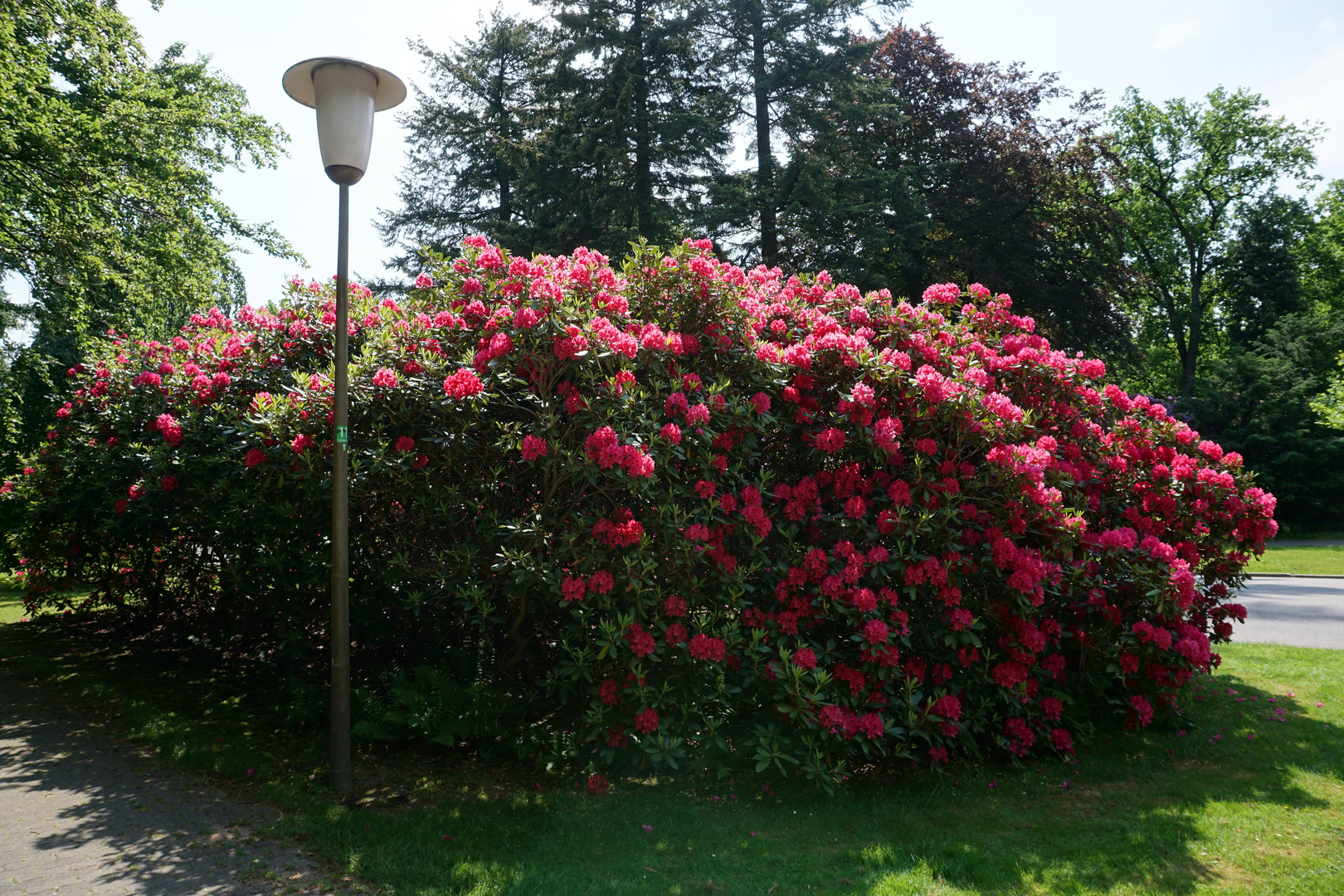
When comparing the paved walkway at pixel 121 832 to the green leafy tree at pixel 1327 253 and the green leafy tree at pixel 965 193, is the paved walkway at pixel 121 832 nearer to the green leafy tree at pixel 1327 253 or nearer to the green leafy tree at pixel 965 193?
the green leafy tree at pixel 965 193

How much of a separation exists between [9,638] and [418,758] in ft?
23.3

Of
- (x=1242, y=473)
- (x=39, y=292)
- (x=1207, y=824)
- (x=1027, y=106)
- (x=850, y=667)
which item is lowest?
(x=1207, y=824)

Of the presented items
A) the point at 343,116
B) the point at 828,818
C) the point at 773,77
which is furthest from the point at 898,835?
the point at 773,77

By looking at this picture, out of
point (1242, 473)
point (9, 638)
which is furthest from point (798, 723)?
point (9, 638)

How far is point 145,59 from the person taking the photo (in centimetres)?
1309

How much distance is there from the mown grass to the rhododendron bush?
31 cm

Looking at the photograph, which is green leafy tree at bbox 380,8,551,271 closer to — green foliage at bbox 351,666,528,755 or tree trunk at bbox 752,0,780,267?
tree trunk at bbox 752,0,780,267

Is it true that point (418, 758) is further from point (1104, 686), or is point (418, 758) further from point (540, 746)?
point (1104, 686)

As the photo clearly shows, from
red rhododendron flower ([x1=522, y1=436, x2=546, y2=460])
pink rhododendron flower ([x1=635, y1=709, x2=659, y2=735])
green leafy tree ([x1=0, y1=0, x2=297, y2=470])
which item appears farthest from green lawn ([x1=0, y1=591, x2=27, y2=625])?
pink rhododendron flower ([x1=635, y1=709, x2=659, y2=735])

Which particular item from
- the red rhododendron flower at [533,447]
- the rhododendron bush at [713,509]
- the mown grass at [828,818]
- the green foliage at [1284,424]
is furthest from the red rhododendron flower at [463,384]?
the green foliage at [1284,424]

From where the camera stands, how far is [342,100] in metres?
4.39

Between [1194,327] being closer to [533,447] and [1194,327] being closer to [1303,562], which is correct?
[1303,562]

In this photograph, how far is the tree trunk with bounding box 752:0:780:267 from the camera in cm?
1694

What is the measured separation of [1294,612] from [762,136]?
13740 millimetres
